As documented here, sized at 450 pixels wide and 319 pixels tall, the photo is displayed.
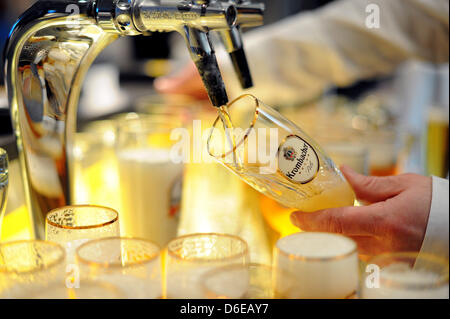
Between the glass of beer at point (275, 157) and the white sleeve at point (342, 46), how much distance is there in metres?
0.88

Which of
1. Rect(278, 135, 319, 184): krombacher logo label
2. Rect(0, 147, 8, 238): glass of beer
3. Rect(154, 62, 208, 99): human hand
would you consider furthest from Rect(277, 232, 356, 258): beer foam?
Rect(154, 62, 208, 99): human hand

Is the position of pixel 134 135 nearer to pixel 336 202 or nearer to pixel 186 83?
pixel 336 202

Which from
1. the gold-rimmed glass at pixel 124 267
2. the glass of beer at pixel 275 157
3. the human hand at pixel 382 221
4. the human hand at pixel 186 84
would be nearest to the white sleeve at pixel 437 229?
the human hand at pixel 382 221

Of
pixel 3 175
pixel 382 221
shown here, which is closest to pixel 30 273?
pixel 3 175

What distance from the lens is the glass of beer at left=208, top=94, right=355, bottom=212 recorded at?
64cm

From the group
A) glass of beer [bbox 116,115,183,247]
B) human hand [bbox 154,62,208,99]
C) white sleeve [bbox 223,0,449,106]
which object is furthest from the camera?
human hand [bbox 154,62,208,99]

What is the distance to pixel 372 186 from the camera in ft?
2.57

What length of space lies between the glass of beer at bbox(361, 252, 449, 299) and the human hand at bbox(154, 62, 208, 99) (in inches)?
61.6

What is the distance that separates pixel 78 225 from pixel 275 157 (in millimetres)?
283

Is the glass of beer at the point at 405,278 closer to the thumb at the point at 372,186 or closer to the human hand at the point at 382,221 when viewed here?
the human hand at the point at 382,221

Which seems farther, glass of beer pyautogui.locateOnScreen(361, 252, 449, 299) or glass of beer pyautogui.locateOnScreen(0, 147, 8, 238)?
glass of beer pyautogui.locateOnScreen(0, 147, 8, 238)

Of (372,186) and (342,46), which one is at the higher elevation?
(342,46)

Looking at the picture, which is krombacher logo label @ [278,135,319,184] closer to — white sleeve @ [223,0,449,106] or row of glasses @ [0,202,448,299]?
row of glasses @ [0,202,448,299]

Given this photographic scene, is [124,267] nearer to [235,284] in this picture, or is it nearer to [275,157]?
[235,284]
